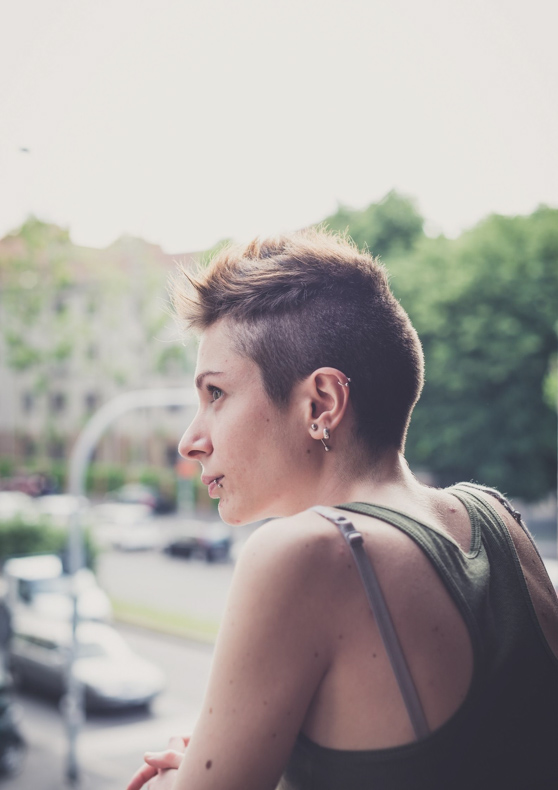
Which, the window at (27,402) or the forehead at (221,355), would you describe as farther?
the window at (27,402)

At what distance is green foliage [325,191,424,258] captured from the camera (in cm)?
1436

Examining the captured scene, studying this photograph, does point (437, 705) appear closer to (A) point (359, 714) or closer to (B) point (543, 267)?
(A) point (359, 714)

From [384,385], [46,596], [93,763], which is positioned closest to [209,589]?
[46,596]

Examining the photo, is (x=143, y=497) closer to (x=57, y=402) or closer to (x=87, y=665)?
(x=57, y=402)

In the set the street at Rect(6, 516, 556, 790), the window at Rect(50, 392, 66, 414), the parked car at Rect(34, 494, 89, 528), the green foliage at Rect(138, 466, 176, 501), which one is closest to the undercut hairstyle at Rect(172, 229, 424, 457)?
the street at Rect(6, 516, 556, 790)

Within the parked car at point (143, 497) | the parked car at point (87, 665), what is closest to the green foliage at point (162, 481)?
the parked car at point (143, 497)

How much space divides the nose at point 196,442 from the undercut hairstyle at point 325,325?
3.7 inches

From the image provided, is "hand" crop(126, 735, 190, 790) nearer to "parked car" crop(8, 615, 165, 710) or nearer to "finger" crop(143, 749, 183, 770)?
"finger" crop(143, 749, 183, 770)

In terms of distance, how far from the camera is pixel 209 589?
42.7 ft

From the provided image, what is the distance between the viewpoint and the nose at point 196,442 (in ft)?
2.72

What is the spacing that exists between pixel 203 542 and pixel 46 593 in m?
5.12

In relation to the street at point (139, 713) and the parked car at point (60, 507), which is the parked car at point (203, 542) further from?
the parked car at point (60, 507)

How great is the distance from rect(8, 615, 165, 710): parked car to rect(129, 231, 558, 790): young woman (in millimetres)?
8123

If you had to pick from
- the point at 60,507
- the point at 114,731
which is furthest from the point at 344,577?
the point at 60,507
